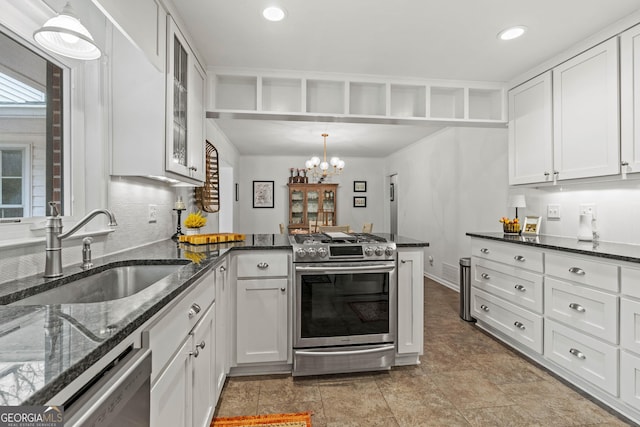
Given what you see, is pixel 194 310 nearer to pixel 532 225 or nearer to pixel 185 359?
pixel 185 359

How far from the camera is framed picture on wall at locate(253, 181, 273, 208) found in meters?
7.16

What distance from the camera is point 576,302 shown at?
6.89 feet

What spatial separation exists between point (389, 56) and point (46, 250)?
249 centimetres

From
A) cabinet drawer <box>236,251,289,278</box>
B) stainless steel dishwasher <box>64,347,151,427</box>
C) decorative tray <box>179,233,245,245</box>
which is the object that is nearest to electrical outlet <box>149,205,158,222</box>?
decorative tray <box>179,233,245,245</box>

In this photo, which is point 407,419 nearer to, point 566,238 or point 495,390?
point 495,390

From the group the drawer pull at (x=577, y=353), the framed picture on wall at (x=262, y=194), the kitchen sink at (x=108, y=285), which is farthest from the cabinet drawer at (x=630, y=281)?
the framed picture on wall at (x=262, y=194)

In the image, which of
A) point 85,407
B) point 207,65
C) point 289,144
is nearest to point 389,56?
point 207,65

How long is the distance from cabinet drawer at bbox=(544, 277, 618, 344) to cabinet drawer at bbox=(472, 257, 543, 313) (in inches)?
3.8

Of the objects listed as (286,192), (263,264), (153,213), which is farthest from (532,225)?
(286,192)

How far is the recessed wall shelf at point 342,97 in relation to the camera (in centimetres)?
277

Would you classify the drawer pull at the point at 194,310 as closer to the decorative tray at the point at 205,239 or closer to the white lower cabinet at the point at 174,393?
the white lower cabinet at the point at 174,393

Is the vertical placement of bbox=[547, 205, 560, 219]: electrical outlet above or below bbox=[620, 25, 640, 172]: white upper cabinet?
below

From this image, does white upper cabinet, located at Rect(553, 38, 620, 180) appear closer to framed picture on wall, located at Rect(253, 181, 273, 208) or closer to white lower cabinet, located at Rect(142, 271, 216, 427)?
white lower cabinet, located at Rect(142, 271, 216, 427)

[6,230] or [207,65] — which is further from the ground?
[207,65]
